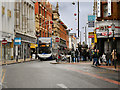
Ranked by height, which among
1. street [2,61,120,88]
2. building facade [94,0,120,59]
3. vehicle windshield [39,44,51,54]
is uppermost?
building facade [94,0,120,59]

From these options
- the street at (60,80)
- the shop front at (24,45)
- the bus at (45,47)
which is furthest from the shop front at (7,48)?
the street at (60,80)

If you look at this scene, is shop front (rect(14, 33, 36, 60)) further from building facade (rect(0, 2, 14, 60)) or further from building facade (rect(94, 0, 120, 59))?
building facade (rect(94, 0, 120, 59))

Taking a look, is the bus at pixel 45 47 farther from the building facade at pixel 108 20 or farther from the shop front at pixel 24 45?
the building facade at pixel 108 20

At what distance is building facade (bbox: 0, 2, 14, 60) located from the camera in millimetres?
40750

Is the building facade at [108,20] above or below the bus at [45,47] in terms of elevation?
above

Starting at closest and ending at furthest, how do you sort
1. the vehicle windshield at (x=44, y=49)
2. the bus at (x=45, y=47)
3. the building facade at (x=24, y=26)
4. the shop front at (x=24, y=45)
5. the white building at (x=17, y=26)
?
the white building at (x=17, y=26)
the bus at (x=45, y=47)
the vehicle windshield at (x=44, y=49)
the building facade at (x=24, y=26)
the shop front at (x=24, y=45)

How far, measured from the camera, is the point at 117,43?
4131 cm

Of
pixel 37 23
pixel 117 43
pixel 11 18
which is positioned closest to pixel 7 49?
pixel 11 18

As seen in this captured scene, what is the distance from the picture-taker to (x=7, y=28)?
4322cm

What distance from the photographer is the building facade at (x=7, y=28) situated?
4075 centimetres

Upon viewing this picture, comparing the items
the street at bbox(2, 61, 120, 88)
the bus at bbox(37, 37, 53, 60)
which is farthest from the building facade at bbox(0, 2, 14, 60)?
the street at bbox(2, 61, 120, 88)

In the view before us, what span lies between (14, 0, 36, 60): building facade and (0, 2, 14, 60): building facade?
188 cm

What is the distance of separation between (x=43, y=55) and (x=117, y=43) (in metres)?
14.0

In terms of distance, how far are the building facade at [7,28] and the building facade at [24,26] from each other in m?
1.88
